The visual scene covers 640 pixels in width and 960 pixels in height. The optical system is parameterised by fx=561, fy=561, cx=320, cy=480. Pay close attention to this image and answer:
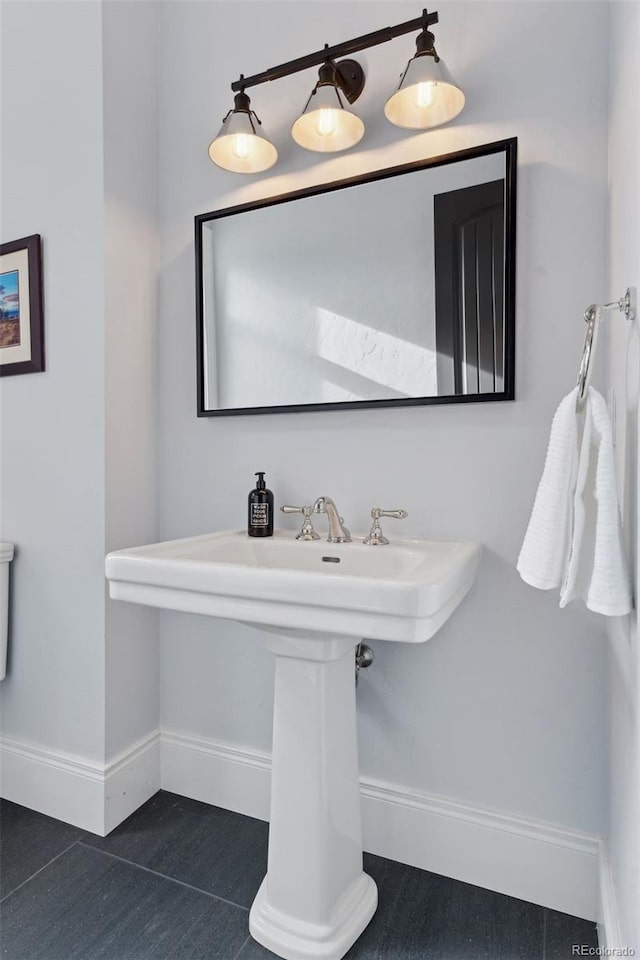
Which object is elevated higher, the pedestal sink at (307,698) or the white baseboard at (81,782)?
the pedestal sink at (307,698)

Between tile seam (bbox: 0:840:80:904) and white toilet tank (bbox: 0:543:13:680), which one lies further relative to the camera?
white toilet tank (bbox: 0:543:13:680)

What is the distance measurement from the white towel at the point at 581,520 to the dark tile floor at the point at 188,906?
Answer: 33.1 inches

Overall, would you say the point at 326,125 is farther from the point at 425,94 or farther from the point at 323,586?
the point at 323,586

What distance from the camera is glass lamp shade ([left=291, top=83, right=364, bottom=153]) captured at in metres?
1.36

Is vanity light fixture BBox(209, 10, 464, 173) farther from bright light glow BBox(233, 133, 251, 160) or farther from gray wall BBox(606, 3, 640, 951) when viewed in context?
gray wall BBox(606, 3, 640, 951)

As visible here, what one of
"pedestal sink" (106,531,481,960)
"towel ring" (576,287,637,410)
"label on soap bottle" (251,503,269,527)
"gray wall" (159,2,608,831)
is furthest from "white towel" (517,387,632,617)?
"label on soap bottle" (251,503,269,527)

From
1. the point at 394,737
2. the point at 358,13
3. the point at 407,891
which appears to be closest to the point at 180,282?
the point at 358,13

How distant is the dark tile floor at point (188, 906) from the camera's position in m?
1.17

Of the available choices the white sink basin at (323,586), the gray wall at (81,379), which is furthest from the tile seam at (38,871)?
the white sink basin at (323,586)

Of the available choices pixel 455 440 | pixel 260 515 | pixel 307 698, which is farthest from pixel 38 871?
pixel 455 440

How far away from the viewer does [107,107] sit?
155 cm

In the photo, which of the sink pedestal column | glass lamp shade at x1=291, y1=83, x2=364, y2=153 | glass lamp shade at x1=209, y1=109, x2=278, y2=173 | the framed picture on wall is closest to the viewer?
the sink pedestal column

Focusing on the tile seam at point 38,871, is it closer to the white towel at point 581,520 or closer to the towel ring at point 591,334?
the white towel at point 581,520

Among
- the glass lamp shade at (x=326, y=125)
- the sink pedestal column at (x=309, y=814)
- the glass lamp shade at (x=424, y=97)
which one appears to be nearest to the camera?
the sink pedestal column at (x=309, y=814)
